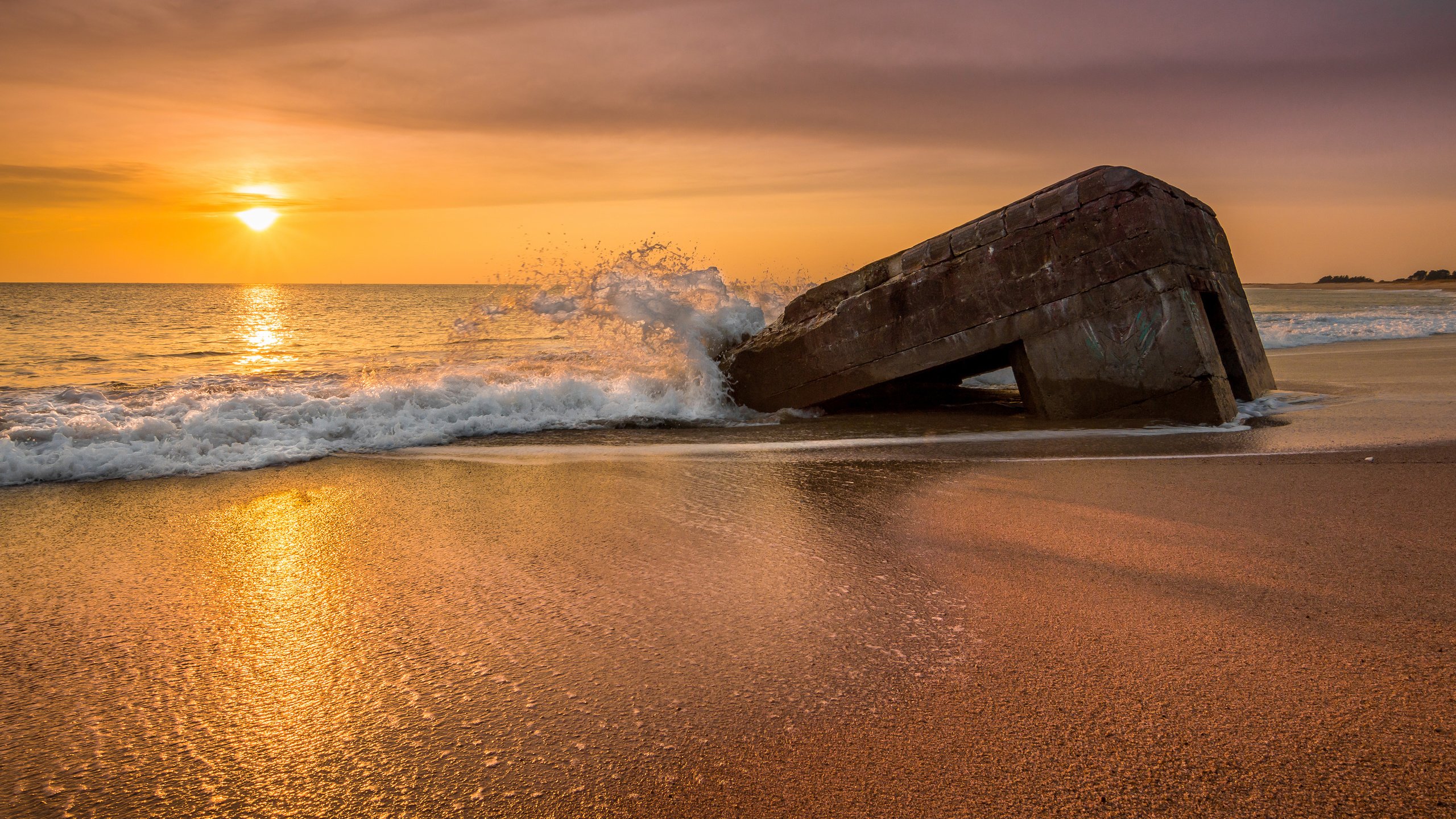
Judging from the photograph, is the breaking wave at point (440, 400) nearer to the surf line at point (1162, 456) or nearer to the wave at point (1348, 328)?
the surf line at point (1162, 456)

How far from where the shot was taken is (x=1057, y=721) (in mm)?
2111

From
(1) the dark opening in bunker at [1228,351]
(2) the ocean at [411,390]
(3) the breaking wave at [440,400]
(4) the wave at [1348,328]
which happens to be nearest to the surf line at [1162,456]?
(2) the ocean at [411,390]

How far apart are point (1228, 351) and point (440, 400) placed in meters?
A: 7.56

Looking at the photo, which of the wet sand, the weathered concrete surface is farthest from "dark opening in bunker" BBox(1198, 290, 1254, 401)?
the wet sand

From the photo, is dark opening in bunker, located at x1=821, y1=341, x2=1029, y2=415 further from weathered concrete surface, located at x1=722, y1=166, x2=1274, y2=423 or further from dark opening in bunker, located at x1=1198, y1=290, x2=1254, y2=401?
dark opening in bunker, located at x1=1198, y1=290, x2=1254, y2=401

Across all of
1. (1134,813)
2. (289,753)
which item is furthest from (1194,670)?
(289,753)

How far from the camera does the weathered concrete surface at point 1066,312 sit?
6789 mm

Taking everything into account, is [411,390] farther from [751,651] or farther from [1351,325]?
[1351,325]

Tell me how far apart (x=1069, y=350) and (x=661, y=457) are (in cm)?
363

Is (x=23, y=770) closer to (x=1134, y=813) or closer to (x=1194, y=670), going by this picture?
(x=1134, y=813)

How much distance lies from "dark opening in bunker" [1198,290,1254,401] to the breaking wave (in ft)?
14.1

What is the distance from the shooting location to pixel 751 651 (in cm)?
262

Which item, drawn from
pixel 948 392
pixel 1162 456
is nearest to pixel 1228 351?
pixel 948 392

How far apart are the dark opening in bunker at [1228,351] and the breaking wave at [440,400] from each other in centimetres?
430
